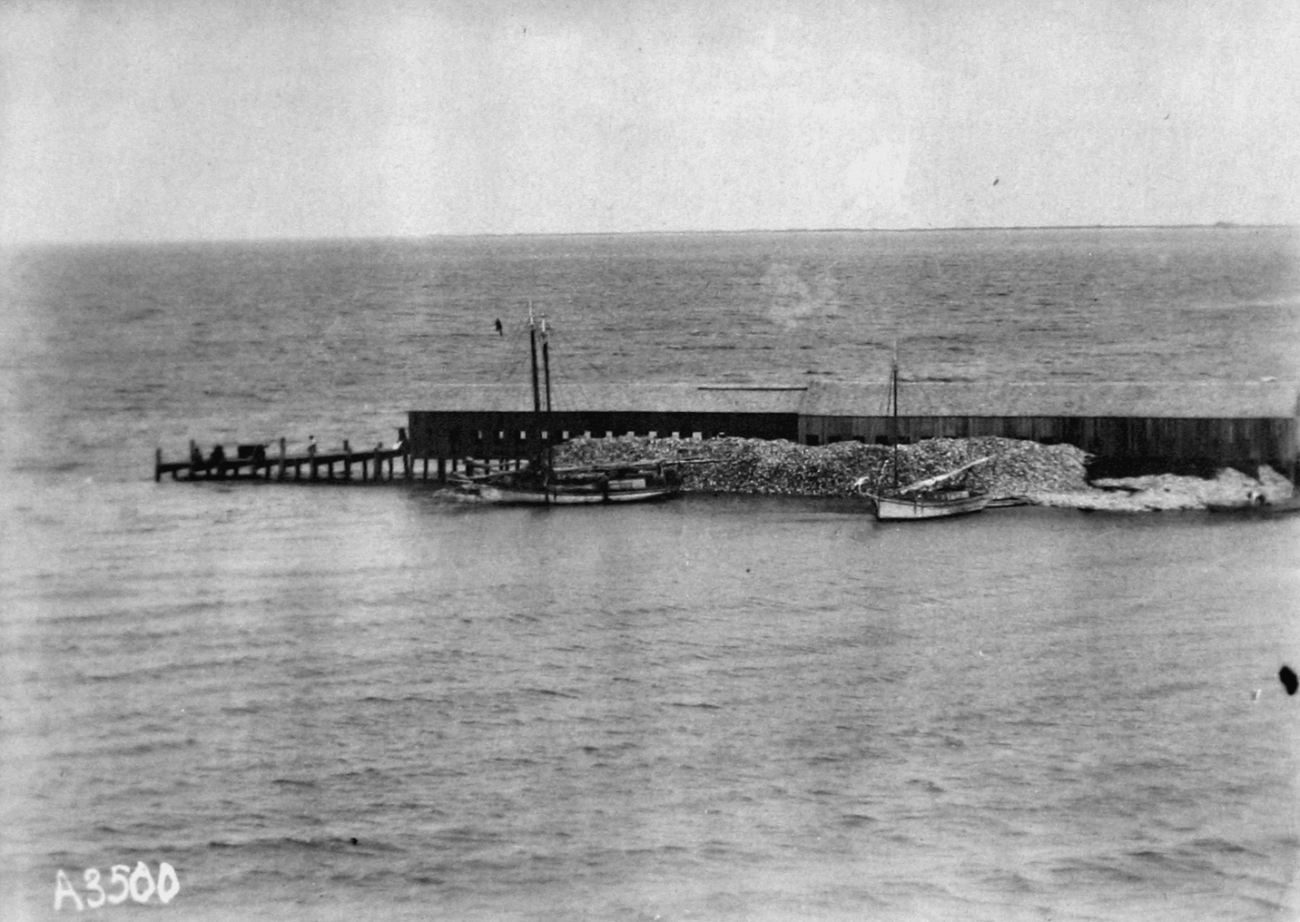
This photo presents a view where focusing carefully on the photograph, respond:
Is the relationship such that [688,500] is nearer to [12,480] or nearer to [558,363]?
[12,480]

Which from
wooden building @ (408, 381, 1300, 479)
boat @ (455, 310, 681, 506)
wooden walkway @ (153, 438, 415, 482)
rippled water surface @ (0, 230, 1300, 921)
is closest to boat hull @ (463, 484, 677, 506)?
boat @ (455, 310, 681, 506)

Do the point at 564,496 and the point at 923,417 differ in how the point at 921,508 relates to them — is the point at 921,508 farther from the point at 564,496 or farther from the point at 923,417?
the point at 564,496

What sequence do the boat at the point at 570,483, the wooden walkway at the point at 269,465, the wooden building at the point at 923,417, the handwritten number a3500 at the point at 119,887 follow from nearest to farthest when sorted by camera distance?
1. the handwritten number a3500 at the point at 119,887
2. the wooden building at the point at 923,417
3. the boat at the point at 570,483
4. the wooden walkway at the point at 269,465

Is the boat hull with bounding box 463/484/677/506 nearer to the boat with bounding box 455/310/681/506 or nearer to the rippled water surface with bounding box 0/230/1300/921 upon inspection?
the boat with bounding box 455/310/681/506

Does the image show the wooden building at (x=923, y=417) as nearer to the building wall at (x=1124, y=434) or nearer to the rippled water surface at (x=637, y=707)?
the building wall at (x=1124, y=434)

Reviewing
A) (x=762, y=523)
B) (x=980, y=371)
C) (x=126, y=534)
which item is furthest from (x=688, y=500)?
(x=980, y=371)

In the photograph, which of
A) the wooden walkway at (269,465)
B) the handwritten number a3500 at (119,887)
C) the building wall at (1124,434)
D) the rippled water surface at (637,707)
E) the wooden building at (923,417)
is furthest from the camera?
the wooden walkway at (269,465)

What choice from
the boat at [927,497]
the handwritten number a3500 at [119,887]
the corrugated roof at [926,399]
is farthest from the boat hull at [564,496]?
the handwritten number a3500 at [119,887]
